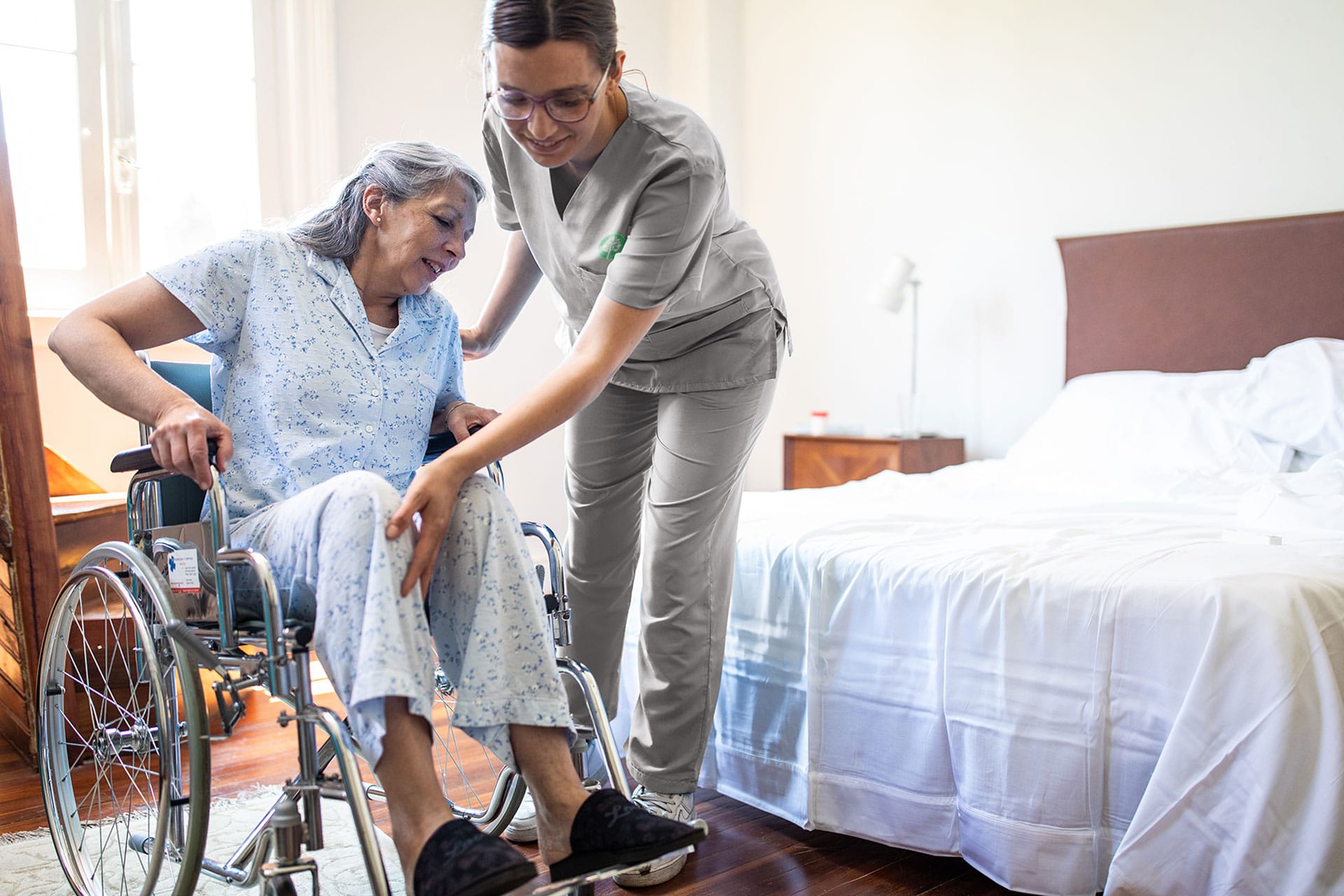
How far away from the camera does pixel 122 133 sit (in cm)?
328

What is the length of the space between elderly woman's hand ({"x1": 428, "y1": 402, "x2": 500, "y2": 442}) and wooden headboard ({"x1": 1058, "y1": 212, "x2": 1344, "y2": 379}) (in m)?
2.36

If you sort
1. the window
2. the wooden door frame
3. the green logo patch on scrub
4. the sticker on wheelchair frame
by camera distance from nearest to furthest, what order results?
the sticker on wheelchair frame → the green logo patch on scrub → the wooden door frame → the window

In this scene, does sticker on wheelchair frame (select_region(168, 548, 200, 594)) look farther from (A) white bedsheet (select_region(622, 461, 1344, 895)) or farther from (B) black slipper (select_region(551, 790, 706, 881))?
(A) white bedsheet (select_region(622, 461, 1344, 895))

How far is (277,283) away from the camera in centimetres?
144

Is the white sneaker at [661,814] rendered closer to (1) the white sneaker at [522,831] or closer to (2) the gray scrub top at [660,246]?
(1) the white sneaker at [522,831]

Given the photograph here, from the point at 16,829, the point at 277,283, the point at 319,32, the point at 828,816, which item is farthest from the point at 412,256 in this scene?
the point at 319,32

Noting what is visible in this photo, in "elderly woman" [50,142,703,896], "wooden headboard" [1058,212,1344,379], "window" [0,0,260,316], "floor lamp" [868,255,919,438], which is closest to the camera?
"elderly woman" [50,142,703,896]

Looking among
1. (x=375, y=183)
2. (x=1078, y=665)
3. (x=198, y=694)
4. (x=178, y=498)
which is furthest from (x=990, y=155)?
(x=198, y=694)

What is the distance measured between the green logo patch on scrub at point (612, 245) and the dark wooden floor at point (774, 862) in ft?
3.19

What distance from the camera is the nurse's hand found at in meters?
1.10

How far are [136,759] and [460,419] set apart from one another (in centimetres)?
128

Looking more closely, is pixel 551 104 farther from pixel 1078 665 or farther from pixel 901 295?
pixel 901 295

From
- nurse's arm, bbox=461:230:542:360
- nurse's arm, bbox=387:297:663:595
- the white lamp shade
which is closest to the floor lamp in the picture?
the white lamp shade

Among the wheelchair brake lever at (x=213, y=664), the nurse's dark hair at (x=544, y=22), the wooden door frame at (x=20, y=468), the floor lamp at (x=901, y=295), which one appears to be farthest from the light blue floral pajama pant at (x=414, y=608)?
the floor lamp at (x=901, y=295)
